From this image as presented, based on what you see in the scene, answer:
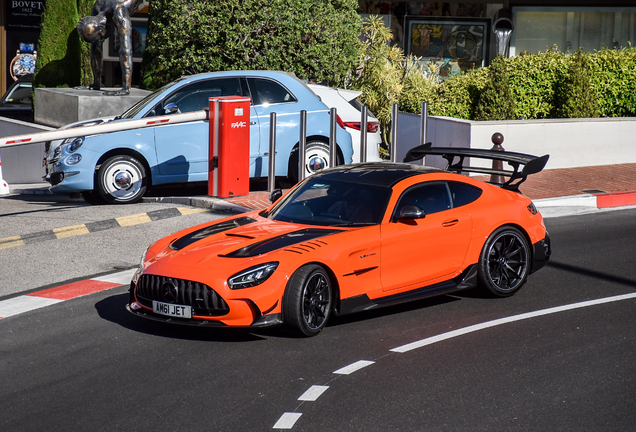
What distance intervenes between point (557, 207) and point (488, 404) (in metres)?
8.27

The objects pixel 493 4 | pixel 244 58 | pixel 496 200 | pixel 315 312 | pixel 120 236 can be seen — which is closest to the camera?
pixel 315 312

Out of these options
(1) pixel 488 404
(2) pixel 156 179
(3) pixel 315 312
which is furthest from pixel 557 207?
(1) pixel 488 404

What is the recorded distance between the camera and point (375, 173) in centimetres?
791

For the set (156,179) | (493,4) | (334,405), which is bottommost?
(334,405)

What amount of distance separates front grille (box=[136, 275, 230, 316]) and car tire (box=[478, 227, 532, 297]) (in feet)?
8.96

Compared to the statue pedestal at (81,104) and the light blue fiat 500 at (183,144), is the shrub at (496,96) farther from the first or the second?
the statue pedestal at (81,104)

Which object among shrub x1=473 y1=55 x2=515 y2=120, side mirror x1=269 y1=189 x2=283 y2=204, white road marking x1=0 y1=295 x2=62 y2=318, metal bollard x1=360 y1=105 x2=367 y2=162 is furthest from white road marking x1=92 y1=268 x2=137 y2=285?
shrub x1=473 y1=55 x2=515 y2=120

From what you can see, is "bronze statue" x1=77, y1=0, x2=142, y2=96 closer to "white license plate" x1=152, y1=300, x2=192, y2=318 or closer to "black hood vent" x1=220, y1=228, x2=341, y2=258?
"black hood vent" x1=220, y1=228, x2=341, y2=258

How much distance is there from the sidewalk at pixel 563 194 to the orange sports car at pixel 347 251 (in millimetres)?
4450

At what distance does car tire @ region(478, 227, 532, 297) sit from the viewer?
7906mm

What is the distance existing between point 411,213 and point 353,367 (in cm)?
174

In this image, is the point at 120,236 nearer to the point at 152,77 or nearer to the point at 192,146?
the point at 192,146

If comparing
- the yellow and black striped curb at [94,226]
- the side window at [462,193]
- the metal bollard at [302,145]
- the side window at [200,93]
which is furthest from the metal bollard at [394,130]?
the side window at [462,193]

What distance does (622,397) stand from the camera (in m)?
5.51
